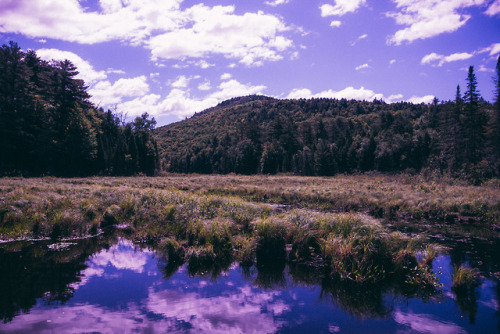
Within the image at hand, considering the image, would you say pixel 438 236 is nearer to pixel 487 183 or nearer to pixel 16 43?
pixel 487 183

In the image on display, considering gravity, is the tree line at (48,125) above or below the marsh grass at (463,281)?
above

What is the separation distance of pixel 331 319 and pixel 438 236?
8701 millimetres

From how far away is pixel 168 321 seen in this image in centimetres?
583

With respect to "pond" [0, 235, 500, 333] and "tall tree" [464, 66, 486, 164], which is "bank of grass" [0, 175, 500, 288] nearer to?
"pond" [0, 235, 500, 333]

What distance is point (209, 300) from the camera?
6.69 metres

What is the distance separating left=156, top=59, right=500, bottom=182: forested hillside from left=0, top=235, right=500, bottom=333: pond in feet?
115

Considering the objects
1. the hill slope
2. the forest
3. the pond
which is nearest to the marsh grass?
the pond

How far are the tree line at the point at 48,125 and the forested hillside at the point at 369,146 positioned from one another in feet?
128

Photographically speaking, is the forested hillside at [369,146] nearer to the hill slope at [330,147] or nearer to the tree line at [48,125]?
the hill slope at [330,147]

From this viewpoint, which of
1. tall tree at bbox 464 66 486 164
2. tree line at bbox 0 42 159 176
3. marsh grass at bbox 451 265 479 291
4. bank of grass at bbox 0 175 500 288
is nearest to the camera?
marsh grass at bbox 451 265 479 291

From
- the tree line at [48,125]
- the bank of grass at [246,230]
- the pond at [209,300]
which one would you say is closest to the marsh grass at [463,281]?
A: the pond at [209,300]

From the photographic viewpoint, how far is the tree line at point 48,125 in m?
35.8

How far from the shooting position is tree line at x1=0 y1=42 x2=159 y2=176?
35781 millimetres

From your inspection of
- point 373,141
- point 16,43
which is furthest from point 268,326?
point 373,141
